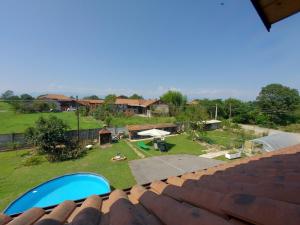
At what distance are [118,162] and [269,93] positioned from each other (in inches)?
1510

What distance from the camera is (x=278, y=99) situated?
124ft

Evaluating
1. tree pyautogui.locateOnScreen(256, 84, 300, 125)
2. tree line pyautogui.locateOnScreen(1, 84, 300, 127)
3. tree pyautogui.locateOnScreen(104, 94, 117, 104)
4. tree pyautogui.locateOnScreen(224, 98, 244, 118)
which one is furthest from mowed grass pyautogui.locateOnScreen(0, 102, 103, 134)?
tree pyautogui.locateOnScreen(256, 84, 300, 125)

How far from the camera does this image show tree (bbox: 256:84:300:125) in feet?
119

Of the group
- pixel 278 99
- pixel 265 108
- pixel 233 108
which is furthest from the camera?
pixel 278 99

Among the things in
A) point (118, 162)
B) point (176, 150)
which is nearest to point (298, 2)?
point (118, 162)

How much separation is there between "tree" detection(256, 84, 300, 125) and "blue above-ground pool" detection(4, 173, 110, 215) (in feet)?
115

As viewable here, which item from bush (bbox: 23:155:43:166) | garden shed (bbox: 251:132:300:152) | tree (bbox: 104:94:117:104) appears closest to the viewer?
bush (bbox: 23:155:43:166)

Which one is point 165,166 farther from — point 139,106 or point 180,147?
point 139,106

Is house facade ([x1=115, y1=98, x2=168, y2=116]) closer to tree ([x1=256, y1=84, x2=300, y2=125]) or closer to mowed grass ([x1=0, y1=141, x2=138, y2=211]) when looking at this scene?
tree ([x1=256, y1=84, x2=300, y2=125])

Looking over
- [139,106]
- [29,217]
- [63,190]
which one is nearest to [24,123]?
[63,190]

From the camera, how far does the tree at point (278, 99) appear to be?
119 ft

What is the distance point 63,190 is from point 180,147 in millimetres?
10580

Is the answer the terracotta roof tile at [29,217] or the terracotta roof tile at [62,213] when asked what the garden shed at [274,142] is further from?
the terracotta roof tile at [29,217]

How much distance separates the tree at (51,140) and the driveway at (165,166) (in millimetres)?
5466
